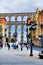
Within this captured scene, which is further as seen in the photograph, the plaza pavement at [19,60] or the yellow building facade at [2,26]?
the yellow building facade at [2,26]

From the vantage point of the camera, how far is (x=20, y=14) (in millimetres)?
107812

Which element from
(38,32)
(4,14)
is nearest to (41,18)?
(38,32)

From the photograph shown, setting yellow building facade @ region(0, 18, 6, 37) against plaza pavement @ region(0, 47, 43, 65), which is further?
yellow building facade @ region(0, 18, 6, 37)

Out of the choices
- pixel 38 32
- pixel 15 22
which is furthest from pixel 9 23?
pixel 38 32

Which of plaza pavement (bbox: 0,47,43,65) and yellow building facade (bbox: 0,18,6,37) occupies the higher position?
yellow building facade (bbox: 0,18,6,37)

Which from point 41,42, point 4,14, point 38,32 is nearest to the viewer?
point 41,42

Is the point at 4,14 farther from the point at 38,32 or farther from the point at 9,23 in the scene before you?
the point at 38,32

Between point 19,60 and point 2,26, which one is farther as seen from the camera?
point 2,26

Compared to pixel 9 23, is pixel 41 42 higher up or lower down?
lower down

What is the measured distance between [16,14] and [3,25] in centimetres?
748

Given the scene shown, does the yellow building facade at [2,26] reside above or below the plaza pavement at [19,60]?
above

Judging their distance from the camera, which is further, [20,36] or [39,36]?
[20,36]

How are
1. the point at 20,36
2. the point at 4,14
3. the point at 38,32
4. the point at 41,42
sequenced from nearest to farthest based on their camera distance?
the point at 41,42
the point at 38,32
the point at 20,36
the point at 4,14

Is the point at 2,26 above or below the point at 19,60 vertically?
above
